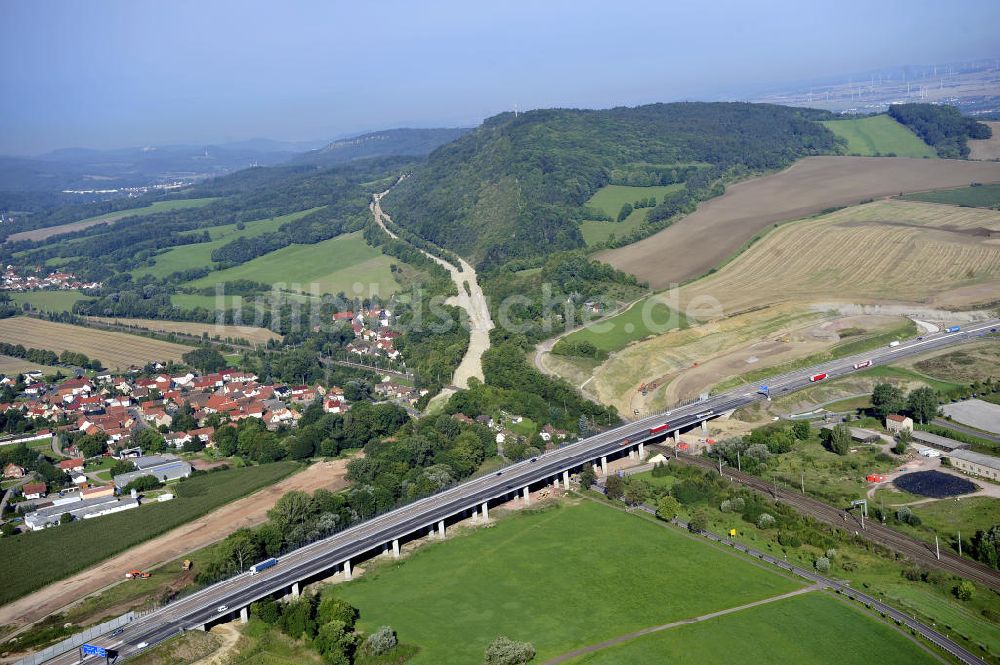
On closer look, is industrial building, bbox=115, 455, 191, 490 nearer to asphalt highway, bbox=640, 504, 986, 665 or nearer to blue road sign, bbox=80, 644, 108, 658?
blue road sign, bbox=80, 644, 108, 658

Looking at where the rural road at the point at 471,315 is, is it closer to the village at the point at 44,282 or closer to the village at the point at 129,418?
the village at the point at 129,418

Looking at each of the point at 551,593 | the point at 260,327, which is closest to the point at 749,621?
the point at 551,593

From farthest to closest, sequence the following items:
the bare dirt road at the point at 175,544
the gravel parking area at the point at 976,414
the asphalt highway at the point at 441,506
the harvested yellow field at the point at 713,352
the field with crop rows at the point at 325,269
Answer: the field with crop rows at the point at 325,269 → the harvested yellow field at the point at 713,352 → the gravel parking area at the point at 976,414 → the bare dirt road at the point at 175,544 → the asphalt highway at the point at 441,506

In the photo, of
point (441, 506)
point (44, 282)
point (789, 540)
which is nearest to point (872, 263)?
point (789, 540)

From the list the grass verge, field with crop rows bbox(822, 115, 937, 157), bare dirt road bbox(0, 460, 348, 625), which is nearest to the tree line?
field with crop rows bbox(822, 115, 937, 157)

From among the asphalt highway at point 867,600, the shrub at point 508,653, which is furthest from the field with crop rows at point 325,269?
the shrub at point 508,653

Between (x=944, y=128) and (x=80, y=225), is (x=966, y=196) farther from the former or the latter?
(x=80, y=225)

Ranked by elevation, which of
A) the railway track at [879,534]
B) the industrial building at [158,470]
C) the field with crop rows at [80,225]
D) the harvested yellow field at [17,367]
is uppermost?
the field with crop rows at [80,225]
